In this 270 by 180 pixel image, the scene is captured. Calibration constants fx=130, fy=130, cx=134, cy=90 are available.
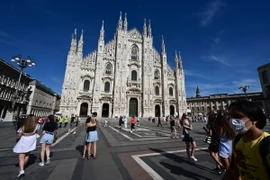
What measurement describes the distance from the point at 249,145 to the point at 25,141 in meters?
4.49

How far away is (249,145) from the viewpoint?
1.24 m

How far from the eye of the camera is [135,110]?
97.9 ft

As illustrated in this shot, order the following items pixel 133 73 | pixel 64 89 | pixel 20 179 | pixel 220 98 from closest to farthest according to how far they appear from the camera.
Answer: pixel 20 179
pixel 64 89
pixel 133 73
pixel 220 98

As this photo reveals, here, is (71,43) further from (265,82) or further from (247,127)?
(265,82)

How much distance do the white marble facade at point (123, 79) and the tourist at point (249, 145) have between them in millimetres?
25495

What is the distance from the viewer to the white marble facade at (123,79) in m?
25.5

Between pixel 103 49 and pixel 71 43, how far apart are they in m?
6.39

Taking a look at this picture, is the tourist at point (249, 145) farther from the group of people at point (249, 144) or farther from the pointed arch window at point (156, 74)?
the pointed arch window at point (156, 74)

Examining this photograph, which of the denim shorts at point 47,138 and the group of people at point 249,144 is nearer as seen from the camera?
the group of people at point 249,144

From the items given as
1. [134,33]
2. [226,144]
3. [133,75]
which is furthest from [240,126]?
[134,33]

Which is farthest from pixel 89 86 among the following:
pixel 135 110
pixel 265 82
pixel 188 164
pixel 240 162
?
pixel 265 82

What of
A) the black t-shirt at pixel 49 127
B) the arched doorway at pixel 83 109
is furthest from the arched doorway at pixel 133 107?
the black t-shirt at pixel 49 127

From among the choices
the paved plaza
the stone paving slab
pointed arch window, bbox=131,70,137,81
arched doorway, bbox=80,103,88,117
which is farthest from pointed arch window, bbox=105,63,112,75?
the stone paving slab

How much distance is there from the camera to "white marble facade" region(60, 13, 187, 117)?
2545 centimetres
